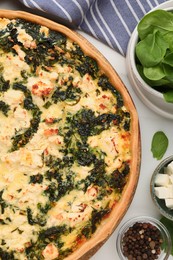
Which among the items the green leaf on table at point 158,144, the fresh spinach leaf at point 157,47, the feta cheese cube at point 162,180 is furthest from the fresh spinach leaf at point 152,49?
the feta cheese cube at point 162,180

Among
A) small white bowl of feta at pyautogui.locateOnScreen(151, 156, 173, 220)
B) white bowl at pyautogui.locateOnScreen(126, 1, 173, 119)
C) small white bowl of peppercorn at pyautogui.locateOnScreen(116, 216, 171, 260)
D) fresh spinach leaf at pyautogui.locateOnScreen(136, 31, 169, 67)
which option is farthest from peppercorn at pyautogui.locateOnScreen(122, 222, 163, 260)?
fresh spinach leaf at pyautogui.locateOnScreen(136, 31, 169, 67)

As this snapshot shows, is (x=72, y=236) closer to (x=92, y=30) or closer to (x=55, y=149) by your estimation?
(x=55, y=149)

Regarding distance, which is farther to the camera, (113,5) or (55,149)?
(113,5)

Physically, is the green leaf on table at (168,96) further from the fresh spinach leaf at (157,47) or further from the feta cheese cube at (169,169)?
the feta cheese cube at (169,169)

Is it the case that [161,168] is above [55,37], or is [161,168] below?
below

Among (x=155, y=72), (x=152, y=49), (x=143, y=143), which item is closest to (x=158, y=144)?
(x=143, y=143)

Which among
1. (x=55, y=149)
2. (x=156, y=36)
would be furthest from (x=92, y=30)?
(x=55, y=149)

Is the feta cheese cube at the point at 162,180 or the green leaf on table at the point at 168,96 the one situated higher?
the green leaf on table at the point at 168,96
